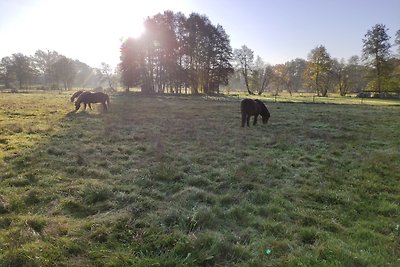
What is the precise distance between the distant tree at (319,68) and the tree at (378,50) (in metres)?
10.2

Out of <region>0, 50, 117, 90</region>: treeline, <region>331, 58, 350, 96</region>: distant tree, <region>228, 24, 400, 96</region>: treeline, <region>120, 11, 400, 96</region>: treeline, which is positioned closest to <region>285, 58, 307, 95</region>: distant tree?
<region>228, 24, 400, 96</region>: treeline

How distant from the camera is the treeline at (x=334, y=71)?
56469mm

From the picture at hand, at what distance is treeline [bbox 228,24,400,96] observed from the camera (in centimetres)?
5647

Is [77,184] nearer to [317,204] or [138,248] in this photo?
[138,248]

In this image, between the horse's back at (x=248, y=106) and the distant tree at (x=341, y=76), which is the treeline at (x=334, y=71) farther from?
the horse's back at (x=248, y=106)

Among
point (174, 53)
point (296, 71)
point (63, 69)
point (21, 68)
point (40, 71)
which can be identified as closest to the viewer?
point (174, 53)

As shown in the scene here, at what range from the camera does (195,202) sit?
6.86 meters

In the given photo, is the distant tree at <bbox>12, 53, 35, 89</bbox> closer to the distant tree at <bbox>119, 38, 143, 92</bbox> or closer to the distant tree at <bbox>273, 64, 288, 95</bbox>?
the distant tree at <bbox>119, 38, 143, 92</bbox>

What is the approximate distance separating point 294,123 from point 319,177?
11.6 m

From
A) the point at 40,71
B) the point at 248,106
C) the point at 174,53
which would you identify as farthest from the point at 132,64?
the point at 40,71

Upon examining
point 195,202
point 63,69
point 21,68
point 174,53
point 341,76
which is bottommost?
point 195,202

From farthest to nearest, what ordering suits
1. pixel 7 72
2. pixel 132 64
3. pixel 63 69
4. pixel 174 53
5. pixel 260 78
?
pixel 260 78
pixel 63 69
pixel 7 72
pixel 132 64
pixel 174 53

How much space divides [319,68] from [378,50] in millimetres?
12879

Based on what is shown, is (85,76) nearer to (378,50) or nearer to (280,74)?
(280,74)
